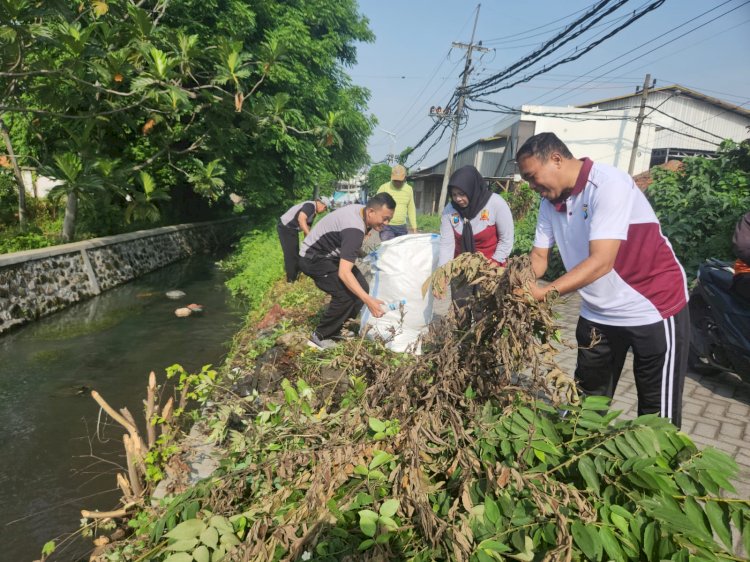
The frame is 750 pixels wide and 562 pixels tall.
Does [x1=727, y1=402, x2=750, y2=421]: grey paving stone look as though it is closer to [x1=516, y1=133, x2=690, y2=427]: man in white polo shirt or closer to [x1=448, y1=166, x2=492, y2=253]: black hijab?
[x1=516, y1=133, x2=690, y2=427]: man in white polo shirt

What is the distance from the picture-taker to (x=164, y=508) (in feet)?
6.48

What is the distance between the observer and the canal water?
311cm

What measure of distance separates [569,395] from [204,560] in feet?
4.39

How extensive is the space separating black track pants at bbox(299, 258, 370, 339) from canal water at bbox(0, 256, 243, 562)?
194 cm

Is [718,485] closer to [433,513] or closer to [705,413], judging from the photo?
[433,513]

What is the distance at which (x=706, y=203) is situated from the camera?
589 cm

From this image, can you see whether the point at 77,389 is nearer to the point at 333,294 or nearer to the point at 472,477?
the point at 333,294

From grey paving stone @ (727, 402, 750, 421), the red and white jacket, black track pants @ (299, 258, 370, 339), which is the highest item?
the red and white jacket

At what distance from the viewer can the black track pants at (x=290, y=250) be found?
5.18 m

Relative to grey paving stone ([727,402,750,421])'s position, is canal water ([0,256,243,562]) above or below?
below

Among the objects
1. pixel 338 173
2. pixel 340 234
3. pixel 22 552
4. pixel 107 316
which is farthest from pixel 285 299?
pixel 338 173

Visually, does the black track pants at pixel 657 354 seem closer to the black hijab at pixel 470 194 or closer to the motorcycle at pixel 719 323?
the black hijab at pixel 470 194

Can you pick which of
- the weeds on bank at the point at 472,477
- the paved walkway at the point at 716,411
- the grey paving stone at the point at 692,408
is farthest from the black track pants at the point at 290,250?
the grey paving stone at the point at 692,408

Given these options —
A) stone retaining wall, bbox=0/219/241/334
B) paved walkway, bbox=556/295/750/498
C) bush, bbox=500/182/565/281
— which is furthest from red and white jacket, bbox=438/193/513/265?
stone retaining wall, bbox=0/219/241/334
